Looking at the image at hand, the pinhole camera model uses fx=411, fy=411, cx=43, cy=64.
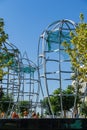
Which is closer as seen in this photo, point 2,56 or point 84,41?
point 2,56

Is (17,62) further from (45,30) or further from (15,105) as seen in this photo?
(45,30)

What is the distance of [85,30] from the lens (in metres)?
27.0

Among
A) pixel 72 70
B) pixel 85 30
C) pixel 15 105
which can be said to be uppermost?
pixel 85 30

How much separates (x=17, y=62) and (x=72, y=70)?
43.1ft

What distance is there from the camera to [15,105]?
155 ft

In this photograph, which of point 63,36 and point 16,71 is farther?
point 16,71

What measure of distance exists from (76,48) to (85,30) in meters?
1.33
